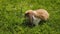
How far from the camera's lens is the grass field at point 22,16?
22.1 ft

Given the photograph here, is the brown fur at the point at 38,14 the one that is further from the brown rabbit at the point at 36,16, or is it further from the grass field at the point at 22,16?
the grass field at the point at 22,16

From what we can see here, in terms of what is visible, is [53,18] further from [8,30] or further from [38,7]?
[8,30]

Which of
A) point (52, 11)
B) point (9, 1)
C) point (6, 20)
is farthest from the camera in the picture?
point (9, 1)

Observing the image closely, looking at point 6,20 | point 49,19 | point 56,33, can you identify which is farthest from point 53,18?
point 6,20

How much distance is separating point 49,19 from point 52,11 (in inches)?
22.4

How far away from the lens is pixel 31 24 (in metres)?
6.77

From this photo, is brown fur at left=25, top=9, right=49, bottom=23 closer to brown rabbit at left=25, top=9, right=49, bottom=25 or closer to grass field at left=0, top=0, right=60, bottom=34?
brown rabbit at left=25, top=9, right=49, bottom=25

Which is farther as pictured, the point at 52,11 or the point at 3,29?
the point at 52,11

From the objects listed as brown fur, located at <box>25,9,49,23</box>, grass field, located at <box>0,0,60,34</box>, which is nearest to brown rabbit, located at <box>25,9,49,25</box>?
brown fur, located at <box>25,9,49,23</box>

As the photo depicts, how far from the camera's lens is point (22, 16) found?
7297mm

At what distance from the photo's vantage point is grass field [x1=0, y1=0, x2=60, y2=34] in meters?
6.75

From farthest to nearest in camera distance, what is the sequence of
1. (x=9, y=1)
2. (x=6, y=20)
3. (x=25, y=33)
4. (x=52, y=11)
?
(x=9, y=1) < (x=52, y=11) < (x=6, y=20) < (x=25, y=33)

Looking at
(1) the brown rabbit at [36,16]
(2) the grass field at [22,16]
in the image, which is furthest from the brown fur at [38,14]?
(2) the grass field at [22,16]

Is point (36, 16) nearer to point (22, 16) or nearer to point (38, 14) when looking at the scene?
point (38, 14)
